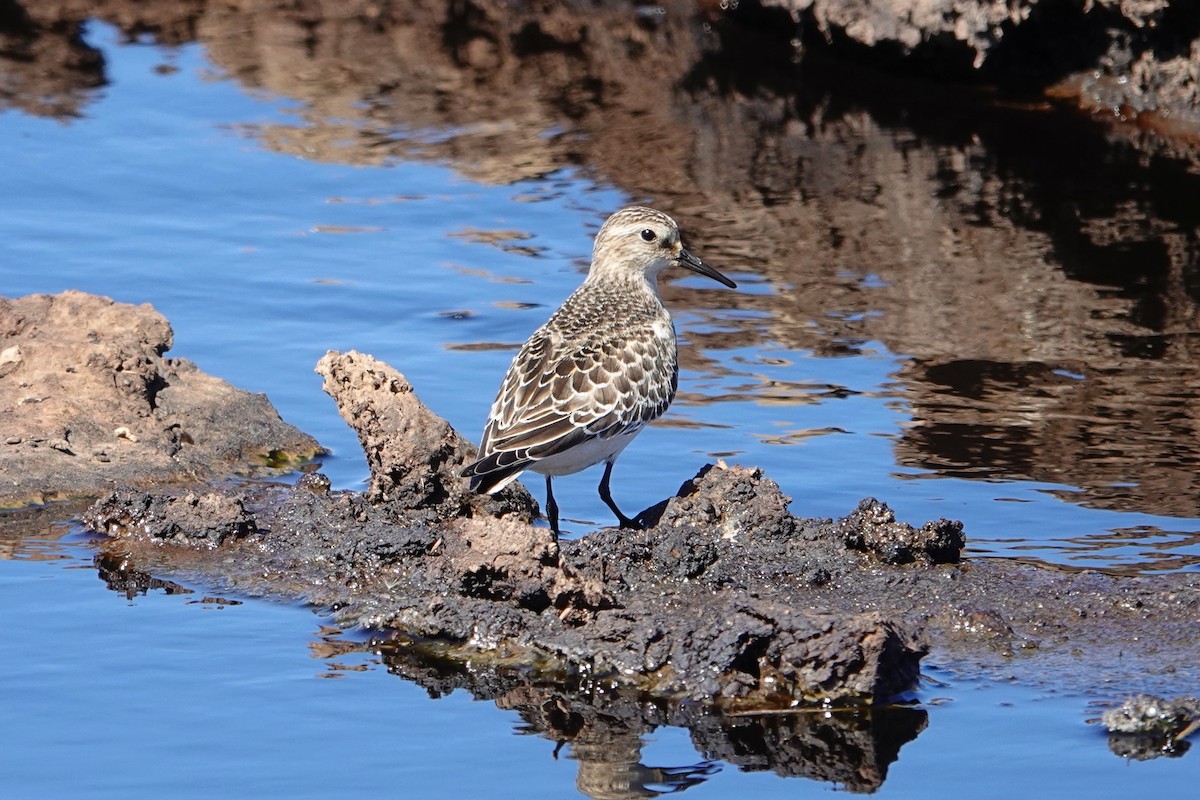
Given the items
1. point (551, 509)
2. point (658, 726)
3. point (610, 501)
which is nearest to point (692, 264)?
point (610, 501)

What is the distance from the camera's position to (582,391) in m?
8.07

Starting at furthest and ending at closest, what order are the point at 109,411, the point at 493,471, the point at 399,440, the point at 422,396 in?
1. the point at 422,396
2. the point at 109,411
3. the point at 399,440
4. the point at 493,471

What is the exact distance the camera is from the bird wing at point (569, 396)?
25.4 feet

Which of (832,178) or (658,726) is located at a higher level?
(832,178)

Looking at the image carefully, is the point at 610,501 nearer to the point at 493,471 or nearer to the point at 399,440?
the point at 493,471

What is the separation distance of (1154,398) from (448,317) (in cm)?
431

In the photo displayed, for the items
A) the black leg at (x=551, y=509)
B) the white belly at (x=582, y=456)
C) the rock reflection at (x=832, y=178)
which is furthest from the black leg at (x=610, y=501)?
the rock reflection at (x=832, y=178)

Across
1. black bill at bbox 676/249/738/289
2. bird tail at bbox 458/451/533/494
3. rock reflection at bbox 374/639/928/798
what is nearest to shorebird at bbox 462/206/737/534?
bird tail at bbox 458/451/533/494

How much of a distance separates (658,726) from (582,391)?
2.02 meters

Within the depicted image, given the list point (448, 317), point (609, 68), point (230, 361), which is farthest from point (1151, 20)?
point (230, 361)

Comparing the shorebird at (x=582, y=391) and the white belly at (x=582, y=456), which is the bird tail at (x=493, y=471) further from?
the white belly at (x=582, y=456)

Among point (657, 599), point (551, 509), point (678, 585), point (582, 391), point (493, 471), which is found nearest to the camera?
point (657, 599)

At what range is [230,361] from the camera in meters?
10.7

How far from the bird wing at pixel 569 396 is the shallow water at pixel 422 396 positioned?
2.70 feet
